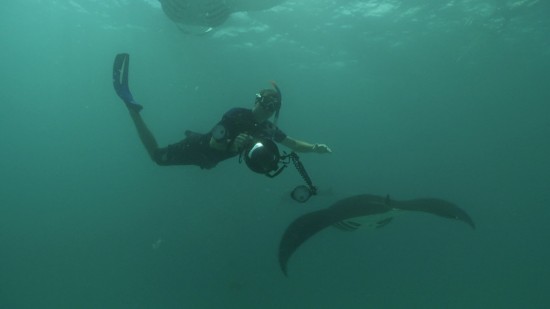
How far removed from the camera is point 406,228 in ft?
96.9

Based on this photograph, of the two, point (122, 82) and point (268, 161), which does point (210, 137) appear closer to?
point (122, 82)

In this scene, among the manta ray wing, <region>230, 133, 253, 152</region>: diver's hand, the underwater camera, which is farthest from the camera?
the manta ray wing

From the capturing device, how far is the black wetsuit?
7.19m

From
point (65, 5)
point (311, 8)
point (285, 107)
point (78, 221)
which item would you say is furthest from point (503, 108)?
point (78, 221)

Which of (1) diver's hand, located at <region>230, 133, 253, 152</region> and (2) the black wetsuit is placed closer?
(1) diver's hand, located at <region>230, 133, 253, 152</region>

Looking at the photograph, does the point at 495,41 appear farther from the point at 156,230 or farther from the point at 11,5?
the point at 11,5

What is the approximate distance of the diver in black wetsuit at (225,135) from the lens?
6.89 m

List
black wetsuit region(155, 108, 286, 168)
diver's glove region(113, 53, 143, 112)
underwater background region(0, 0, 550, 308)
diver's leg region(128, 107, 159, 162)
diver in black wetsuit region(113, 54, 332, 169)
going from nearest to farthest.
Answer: diver in black wetsuit region(113, 54, 332, 169), black wetsuit region(155, 108, 286, 168), diver's glove region(113, 53, 143, 112), diver's leg region(128, 107, 159, 162), underwater background region(0, 0, 550, 308)

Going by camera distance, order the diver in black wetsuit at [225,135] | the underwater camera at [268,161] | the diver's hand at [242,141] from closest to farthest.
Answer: the underwater camera at [268,161] < the diver's hand at [242,141] < the diver in black wetsuit at [225,135]

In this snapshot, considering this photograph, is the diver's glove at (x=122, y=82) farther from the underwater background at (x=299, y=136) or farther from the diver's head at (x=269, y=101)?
the underwater background at (x=299, y=136)

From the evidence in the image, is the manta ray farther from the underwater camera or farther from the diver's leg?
the diver's leg

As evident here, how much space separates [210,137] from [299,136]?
152 feet

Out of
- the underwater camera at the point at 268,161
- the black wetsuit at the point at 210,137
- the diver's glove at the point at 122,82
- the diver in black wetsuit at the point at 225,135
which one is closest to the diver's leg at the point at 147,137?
the diver in black wetsuit at the point at 225,135

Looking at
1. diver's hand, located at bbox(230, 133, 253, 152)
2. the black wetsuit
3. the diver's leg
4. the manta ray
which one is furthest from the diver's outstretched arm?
the diver's leg
